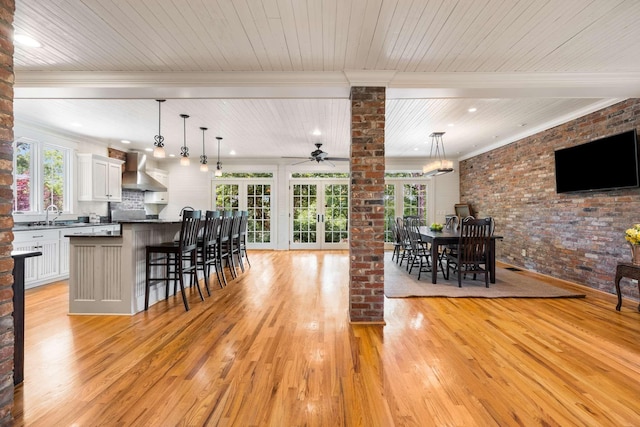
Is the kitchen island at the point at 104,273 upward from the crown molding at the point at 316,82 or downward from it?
downward

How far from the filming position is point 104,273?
325cm

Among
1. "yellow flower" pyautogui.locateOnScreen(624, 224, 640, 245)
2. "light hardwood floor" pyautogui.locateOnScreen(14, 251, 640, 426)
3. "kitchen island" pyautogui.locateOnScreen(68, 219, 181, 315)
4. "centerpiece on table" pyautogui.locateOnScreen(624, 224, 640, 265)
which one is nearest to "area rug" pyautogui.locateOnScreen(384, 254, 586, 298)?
→ "light hardwood floor" pyautogui.locateOnScreen(14, 251, 640, 426)

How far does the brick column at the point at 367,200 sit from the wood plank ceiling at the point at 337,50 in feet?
1.48

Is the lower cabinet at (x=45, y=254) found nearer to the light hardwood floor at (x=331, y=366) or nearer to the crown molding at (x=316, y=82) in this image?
the light hardwood floor at (x=331, y=366)

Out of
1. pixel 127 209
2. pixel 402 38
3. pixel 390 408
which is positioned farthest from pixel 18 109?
pixel 390 408

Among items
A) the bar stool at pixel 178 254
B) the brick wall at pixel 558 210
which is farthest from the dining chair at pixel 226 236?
the brick wall at pixel 558 210

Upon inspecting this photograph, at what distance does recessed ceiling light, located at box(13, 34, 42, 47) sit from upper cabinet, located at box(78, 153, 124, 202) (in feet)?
12.7

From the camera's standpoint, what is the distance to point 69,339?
2.64 metres

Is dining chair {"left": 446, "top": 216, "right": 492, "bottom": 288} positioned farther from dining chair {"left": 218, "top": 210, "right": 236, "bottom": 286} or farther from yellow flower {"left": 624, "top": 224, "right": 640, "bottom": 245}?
dining chair {"left": 218, "top": 210, "right": 236, "bottom": 286}

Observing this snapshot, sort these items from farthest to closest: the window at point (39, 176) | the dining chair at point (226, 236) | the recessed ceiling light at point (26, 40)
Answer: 1. the window at point (39, 176)
2. the dining chair at point (226, 236)
3. the recessed ceiling light at point (26, 40)

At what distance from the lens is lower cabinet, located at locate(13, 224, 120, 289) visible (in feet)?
14.4

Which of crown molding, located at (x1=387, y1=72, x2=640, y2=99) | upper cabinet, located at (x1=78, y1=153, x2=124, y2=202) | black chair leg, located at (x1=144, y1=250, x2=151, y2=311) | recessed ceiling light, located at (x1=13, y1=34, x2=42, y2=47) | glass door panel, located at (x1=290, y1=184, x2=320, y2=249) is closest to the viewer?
recessed ceiling light, located at (x1=13, y1=34, x2=42, y2=47)

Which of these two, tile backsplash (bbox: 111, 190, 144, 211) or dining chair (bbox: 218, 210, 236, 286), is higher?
tile backsplash (bbox: 111, 190, 144, 211)

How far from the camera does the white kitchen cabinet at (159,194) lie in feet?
26.3
